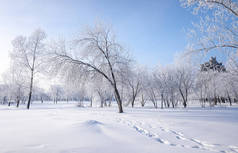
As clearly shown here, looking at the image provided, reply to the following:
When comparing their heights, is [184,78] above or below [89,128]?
above

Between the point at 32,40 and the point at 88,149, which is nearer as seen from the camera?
the point at 88,149

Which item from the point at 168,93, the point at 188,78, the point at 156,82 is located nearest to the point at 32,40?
the point at 156,82

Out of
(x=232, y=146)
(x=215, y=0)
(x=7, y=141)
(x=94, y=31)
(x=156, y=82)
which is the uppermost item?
(x=94, y=31)

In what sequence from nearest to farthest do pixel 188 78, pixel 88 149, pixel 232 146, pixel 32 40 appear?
pixel 88 149
pixel 232 146
pixel 32 40
pixel 188 78

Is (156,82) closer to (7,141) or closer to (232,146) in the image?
(232,146)

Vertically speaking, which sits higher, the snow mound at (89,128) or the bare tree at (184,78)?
the bare tree at (184,78)

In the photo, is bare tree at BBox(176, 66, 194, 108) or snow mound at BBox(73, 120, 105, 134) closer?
snow mound at BBox(73, 120, 105, 134)

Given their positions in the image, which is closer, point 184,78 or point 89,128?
point 89,128

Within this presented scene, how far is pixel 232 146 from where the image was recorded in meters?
3.53

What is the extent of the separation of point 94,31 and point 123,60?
4496 mm

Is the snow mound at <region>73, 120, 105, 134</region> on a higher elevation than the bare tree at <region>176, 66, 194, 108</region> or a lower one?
lower

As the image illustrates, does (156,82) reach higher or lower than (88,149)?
higher

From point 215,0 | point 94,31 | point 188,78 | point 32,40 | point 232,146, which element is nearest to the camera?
point 232,146

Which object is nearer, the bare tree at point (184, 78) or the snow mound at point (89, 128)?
the snow mound at point (89, 128)
